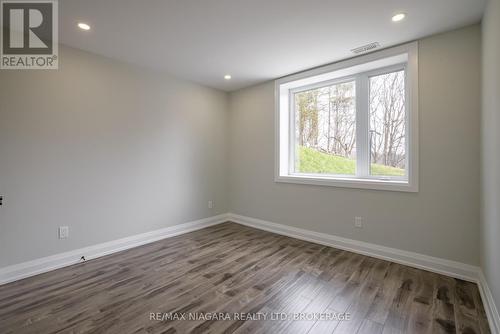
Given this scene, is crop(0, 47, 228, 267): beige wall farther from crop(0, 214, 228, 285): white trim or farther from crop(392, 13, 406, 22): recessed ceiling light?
crop(392, 13, 406, 22): recessed ceiling light

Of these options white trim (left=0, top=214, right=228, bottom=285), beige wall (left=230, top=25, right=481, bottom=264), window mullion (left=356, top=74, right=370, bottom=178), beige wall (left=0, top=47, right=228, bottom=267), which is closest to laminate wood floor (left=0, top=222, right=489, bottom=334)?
white trim (left=0, top=214, right=228, bottom=285)

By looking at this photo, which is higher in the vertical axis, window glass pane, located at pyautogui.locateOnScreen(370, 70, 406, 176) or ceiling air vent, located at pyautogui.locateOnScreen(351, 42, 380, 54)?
ceiling air vent, located at pyautogui.locateOnScreen(351, 42, 380, 54)

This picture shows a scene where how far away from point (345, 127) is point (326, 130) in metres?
0.31

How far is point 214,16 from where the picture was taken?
217 cm

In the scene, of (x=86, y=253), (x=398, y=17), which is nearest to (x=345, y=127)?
(x=398, y=17)

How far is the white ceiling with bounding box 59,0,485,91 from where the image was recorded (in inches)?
79.3

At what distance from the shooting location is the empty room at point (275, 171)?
6.19 feet

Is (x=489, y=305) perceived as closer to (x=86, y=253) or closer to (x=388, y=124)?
(x=388, y=124)

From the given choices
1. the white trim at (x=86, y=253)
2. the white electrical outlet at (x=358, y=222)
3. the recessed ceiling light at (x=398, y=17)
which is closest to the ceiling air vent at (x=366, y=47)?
the recessed ceiling light at (x=398, y=17)

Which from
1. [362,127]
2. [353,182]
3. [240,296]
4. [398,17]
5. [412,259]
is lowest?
[240,296]

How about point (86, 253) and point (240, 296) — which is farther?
point (86, 253)

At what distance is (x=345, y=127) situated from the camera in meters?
3.45

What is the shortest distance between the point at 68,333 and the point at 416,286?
2.96 m

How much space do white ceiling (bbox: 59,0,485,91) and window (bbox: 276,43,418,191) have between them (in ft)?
1.21
